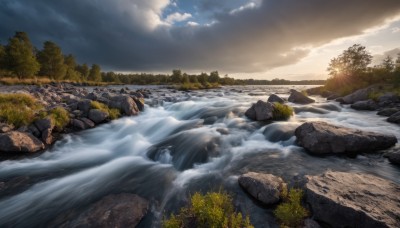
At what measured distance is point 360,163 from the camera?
7.94 metres

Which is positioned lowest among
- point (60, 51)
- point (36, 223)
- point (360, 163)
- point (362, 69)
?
point (36, 223)

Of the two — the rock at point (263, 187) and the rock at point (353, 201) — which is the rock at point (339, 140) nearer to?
the rock at point (353, 201)

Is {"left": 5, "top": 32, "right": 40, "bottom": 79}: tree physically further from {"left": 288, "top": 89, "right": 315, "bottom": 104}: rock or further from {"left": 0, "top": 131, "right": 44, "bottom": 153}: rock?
{"left": 288, "top": 89, "right": 315, "bottom": 104}: rock

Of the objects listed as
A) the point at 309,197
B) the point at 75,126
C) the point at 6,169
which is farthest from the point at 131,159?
the point at 309,197

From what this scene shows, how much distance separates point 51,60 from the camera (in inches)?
2685

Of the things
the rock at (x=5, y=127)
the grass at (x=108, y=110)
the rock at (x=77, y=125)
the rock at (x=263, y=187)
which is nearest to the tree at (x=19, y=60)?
the grass at (x=108, y=110)

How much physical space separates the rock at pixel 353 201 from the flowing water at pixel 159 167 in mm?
998

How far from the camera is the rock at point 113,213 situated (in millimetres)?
5262

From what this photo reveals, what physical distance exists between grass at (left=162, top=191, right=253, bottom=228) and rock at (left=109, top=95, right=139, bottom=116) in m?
14.7

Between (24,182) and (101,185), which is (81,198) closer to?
(101,185)

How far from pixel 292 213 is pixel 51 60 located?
84016 millimetres

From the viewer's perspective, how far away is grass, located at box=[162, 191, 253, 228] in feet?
14.8

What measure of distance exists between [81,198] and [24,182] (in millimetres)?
2946

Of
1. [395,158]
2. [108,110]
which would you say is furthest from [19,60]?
[395,158]
